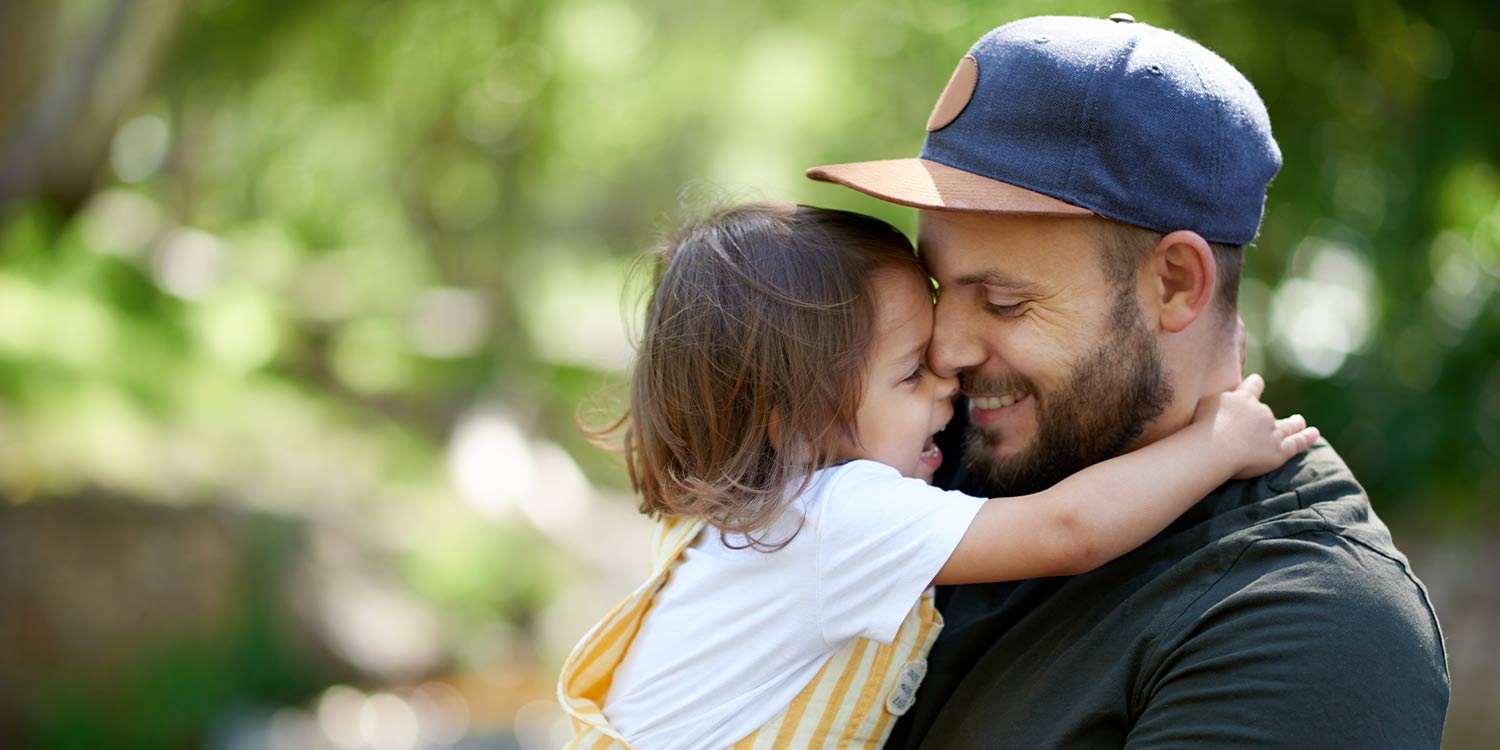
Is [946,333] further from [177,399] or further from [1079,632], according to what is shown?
[177,399]

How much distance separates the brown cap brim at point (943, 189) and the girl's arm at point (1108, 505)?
361 mm

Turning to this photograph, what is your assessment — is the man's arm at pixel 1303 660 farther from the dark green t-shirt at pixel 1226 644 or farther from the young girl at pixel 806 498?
the young girl at pixel 806 498

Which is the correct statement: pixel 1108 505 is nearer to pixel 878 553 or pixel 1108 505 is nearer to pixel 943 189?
pixel 878 553

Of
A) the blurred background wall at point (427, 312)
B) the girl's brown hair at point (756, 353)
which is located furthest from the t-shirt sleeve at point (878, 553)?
the blurred background wall at point (427, 312)

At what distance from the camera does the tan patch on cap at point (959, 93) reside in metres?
2.00

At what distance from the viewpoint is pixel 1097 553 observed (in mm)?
1803

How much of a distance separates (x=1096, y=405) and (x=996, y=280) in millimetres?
239

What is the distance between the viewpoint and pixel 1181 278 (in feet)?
6.53

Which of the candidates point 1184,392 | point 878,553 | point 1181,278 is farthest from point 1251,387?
point 878,553

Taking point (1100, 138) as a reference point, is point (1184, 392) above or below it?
below

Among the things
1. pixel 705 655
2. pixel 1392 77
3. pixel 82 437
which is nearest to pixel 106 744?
pixel 82 437

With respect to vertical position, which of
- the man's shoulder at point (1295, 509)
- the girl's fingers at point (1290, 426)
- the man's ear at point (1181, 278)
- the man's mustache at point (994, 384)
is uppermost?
the man's ear at point (1181, 278)

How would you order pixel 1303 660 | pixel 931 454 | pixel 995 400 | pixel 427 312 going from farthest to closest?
pixel 427 312 → pixel 931 454 → pixel 995 400 → pixel 1303 660

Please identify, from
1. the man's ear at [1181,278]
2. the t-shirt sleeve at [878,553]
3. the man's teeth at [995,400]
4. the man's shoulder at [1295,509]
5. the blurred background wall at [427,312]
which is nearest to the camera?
the man's shoulder at [1295,509]
